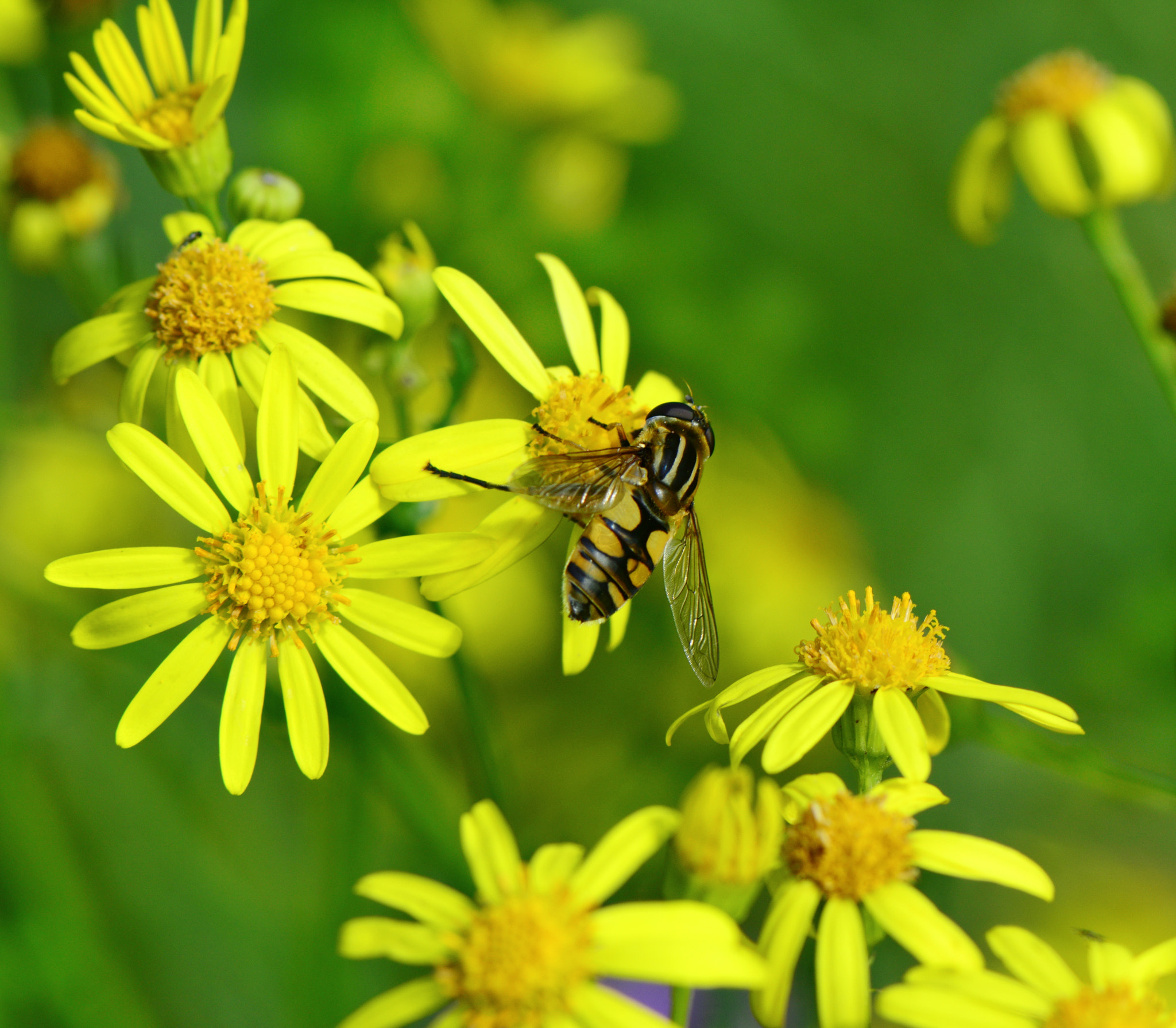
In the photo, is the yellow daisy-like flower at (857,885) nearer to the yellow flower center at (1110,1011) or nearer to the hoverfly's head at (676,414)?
the yellow flower center at (1110,1011)

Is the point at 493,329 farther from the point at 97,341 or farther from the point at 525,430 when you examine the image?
the point at 97,341

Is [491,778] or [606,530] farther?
[606,530]

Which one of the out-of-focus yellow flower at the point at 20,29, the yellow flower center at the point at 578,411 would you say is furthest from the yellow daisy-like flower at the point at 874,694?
the out-of-focus yellow flower at the point at 20,29

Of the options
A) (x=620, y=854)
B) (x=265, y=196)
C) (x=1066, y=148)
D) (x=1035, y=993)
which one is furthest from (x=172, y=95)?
(x=1035, y=993)

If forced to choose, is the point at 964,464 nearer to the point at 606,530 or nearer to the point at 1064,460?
the point at 1064,460

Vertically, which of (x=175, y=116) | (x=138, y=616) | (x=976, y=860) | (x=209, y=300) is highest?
(x=175, y=116)

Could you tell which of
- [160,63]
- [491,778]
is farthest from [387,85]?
[491,778]

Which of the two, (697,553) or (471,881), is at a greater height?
(697,553)
